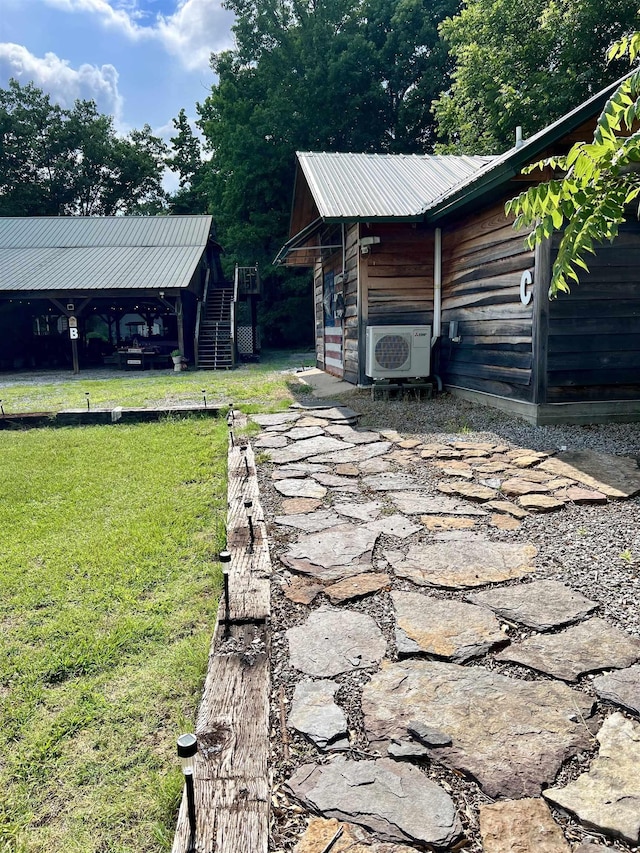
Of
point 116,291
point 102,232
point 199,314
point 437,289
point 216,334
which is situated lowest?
point 216,334

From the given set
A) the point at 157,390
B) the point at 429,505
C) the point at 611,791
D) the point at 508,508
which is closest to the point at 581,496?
the point at 508,508

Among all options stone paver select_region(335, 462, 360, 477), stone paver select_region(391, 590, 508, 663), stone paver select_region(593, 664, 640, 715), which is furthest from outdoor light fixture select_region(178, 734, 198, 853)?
stone paver select_region(335, 462, 360, 477)

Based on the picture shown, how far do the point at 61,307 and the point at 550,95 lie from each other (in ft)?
49.9

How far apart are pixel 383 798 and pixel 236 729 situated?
47cm

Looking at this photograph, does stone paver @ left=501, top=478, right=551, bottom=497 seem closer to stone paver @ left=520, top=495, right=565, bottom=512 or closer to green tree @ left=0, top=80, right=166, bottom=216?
stone paver @ left=520, top=495, right=565, bottom=512

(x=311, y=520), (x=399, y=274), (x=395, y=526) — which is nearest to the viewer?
(x=395, y=526)

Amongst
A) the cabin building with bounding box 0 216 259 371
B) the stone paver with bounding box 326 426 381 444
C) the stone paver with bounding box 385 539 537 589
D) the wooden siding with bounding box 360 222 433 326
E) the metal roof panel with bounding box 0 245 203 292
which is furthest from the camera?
the cabin building with bounding box 0 216 259 371

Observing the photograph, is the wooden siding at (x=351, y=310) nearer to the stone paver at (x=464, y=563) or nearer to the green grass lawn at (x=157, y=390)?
the green grass lawn at (x=157, y=390)

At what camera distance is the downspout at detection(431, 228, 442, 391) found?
336 inches

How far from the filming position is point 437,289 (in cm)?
862

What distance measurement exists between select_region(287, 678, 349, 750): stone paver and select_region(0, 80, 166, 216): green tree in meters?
35.0

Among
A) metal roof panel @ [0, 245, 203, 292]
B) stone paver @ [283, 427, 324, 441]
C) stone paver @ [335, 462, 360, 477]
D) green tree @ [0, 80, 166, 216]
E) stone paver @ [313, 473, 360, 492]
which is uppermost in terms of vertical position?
green tree @ [0, 80, 166, 216]

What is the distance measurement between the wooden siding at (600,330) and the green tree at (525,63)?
1236 centimetres

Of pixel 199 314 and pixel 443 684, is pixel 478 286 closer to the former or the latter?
pixel 443 684
